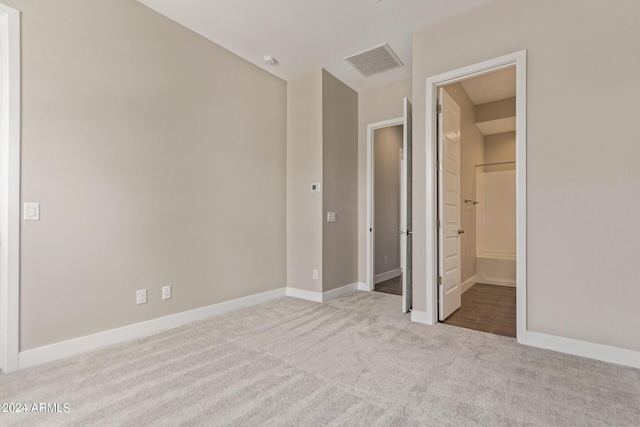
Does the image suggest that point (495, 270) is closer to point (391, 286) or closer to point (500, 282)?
point (500, 282)

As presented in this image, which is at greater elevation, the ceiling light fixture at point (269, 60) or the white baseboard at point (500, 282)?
the ceiling light fixture at point (269, 60)

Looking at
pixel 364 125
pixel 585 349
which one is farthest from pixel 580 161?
pixel 364 125

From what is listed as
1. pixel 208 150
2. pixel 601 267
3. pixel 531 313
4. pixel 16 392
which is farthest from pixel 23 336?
pixel 601 267

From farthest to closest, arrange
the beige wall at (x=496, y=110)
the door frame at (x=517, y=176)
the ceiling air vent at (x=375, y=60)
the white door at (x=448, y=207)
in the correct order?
the beige wall at (x=496, y=110) < the ceiling air vent at (x=375, y=60) < the white door at (x=448, y=207) < the door frame at (x=517, y=176)

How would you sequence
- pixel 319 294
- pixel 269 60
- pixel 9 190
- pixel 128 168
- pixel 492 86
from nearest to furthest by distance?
pixel 9 190, pixel 128 168, pixel 269 60, pixel 319 294, pixel 492 86

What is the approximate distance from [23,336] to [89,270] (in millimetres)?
A: 561

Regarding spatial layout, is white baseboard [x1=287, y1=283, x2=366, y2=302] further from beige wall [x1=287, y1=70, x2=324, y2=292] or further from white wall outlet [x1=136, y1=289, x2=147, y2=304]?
white wall outlet [x1=136, y1=289, x2=147, y2=304]

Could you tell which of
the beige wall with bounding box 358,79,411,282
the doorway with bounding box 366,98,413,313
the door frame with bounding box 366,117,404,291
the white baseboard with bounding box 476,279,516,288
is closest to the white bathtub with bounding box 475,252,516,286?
the white baseboard with bounding box 476,279,516,288

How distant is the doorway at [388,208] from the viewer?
3.42 m

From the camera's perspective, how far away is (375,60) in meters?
3.80

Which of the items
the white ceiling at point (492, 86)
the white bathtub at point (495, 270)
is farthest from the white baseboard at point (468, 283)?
the white ceiling at point (492, 86)

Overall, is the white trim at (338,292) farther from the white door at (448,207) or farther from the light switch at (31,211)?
the light switch at (31,211)

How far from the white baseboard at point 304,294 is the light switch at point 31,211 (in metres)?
2.78

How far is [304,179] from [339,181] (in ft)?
1.73
